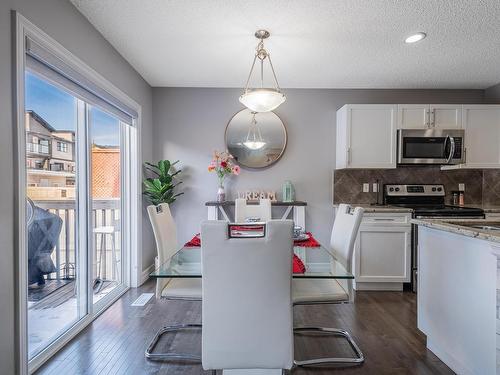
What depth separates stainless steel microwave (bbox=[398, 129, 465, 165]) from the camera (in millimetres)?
3494

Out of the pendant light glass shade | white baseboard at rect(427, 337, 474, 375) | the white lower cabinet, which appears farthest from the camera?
the white lower cabinet

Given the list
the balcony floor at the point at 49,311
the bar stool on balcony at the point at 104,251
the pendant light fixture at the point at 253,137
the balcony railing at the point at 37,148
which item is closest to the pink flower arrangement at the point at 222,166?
the pendant light fixture at the point at 253,137

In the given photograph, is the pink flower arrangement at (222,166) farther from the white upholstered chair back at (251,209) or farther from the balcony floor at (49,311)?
the balcony floor at (49,311)

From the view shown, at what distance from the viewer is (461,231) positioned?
65.4 inches

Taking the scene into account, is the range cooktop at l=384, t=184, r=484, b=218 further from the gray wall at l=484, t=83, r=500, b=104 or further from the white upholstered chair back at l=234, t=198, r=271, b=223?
the white upholstered chair back at l=234, t=198, r=271, b=223

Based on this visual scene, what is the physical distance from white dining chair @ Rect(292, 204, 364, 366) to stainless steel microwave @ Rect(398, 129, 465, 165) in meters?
1.68

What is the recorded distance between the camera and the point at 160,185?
11.7 feet

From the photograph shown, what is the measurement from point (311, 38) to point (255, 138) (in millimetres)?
1548

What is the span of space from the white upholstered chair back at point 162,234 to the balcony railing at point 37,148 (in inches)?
33.1

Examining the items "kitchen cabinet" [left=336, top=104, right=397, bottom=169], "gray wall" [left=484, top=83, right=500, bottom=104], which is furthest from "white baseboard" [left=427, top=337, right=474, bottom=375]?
"gray wall" [left=484, top=83, right=500, bottom=104]

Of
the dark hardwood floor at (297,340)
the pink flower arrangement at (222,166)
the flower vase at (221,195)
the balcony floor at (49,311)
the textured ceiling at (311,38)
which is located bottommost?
the dark hardwood floor at (297,340)

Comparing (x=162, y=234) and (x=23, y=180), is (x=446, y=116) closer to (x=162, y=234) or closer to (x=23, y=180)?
(x=162, y=234)

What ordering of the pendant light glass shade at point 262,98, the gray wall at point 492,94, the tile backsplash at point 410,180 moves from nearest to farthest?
the pendant light glass shade at point 262,98 → the gray wall at point 492,94 → the tile backsplash at point 410,180

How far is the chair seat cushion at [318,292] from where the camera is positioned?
6.21ft
